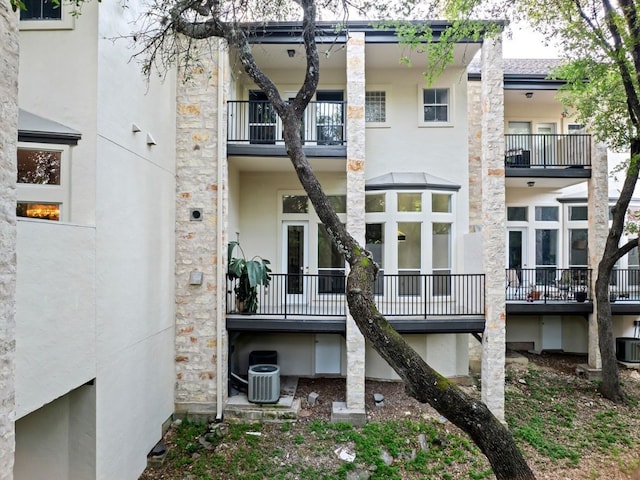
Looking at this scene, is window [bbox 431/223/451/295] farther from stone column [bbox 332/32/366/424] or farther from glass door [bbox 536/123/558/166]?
glass door [bbox 536/123/558/166]

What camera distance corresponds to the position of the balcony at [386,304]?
7719 mm

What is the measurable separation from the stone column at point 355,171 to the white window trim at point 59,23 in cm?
501

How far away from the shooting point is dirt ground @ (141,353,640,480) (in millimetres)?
6109

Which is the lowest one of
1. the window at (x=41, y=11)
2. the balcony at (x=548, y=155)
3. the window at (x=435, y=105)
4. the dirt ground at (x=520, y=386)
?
the dirt ground at (x=520, y=386)

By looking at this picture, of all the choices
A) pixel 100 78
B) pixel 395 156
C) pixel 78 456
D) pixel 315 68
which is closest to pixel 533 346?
pixel 395 156

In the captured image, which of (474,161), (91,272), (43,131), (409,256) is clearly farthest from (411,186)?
(43,131)

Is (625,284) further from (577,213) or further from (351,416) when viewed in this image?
(351,416)

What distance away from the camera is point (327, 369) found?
9484 millimetres

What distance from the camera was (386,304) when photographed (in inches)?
337

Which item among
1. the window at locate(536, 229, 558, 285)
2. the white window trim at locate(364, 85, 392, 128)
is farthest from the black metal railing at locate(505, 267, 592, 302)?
the white window trim at locate(364, 85, 392, 128)

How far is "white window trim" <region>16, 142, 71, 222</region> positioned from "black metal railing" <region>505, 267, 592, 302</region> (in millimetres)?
10285

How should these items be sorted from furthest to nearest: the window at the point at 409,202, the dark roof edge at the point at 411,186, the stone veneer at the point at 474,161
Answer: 1. the stone veneer at the point at 474,161
2. the window at the point at 409,202
3. the dark roof edge at the point at 411,186

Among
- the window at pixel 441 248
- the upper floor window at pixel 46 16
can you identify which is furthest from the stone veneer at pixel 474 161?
the upper floor window at pixel 46 16

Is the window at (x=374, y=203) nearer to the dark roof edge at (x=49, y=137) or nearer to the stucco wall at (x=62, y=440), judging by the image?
the dark roof edge at (x=49, y=137)
